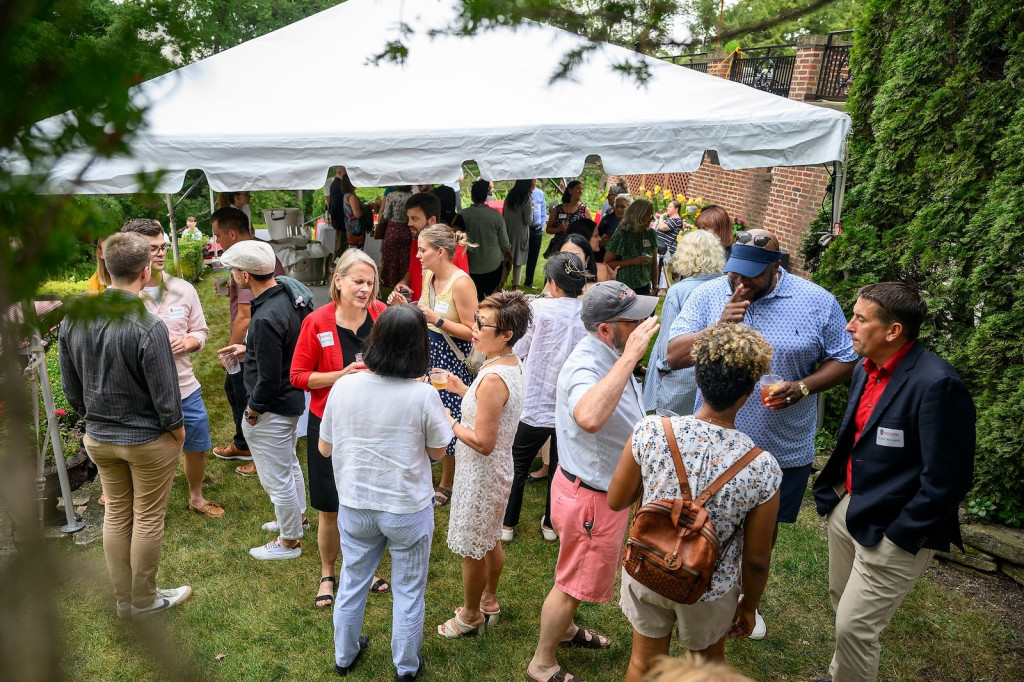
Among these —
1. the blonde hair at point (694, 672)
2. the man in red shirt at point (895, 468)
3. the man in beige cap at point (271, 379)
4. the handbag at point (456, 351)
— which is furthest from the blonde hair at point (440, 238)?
the blonde hair at point (694, 672)

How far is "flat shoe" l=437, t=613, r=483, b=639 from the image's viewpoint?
350 centimetres

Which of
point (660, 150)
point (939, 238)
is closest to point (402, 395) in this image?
point (660, 150)

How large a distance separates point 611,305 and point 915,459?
4.25 ft

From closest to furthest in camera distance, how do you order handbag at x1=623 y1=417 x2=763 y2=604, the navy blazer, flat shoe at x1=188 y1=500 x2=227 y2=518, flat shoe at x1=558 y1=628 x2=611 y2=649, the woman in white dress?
1. handbag at x1=623 y1=417 x2=763 y2=604
2. the navy blazer
3. the woman in white dress
4. flat shoe at x1=558 y1=628 x2=611 y2=649
5. flat shoe at x1=188 y1=500 x2=227 y2=518

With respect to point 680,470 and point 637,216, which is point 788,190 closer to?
point 637,216

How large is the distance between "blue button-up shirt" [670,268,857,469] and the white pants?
2.46 meters

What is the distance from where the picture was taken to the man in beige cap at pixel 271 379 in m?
3.71

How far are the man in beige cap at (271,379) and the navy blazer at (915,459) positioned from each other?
2.81 meters

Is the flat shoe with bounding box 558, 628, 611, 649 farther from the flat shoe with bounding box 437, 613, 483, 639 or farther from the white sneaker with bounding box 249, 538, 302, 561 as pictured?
the white sneaker with bounding box 249, 538, 302, 561

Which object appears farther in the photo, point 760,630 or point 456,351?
point 456,351

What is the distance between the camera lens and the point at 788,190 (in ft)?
34.4

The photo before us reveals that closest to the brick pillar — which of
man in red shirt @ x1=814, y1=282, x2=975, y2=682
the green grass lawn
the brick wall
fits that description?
the brick wall

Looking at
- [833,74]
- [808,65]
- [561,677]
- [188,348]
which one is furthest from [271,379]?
[833,74]

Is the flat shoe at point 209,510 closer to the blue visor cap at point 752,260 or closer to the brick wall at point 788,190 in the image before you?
the blue visor cap at point 752,260
